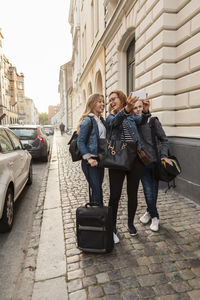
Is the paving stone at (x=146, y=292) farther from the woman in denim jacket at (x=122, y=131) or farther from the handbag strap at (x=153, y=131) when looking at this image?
the handbag strap at (x=153, y=131)

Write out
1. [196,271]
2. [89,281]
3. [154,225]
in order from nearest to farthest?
[89,281] < [196,271] < [154,225]

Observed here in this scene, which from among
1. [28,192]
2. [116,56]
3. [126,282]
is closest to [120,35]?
[116,56]

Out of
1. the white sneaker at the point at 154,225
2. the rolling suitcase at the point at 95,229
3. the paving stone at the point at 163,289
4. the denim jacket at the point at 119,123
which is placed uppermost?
the denim jacket at the point at 119,123

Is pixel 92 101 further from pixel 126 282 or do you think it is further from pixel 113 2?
pixel 113 2

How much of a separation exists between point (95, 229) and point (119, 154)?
2.90 ft

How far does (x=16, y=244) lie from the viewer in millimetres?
2994

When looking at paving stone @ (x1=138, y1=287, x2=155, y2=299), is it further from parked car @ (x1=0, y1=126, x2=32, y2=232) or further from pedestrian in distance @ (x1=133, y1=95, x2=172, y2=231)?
parked car @ (x1=0, y1=126, x2=32, y2=232)

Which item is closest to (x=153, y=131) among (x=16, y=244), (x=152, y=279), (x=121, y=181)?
(x=121, y=181)

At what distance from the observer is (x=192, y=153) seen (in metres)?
4.23

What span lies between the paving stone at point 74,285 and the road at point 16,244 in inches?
22.0

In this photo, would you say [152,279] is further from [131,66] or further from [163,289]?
[131,66]

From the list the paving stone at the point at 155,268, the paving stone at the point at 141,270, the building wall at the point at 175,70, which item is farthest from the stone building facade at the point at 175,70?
the paving stone at the point at 141,270

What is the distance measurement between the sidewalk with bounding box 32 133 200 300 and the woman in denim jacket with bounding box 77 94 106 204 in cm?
73

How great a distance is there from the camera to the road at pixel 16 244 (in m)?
2.25
